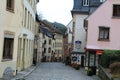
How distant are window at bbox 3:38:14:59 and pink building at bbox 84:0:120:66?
52.2 ft

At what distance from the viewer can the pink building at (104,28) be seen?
133ft

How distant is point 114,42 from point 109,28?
1686 millimetres

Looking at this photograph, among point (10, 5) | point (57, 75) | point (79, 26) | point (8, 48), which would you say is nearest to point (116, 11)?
point (57, 75)

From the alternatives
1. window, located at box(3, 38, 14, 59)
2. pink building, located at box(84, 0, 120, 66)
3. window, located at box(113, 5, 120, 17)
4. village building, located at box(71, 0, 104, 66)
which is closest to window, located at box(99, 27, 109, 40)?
pink building, located at box(84, 0, 120, 66)

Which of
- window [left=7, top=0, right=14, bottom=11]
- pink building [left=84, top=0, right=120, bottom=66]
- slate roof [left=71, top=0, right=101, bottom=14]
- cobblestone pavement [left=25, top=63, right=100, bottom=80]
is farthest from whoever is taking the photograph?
slate roof [left=71, top=0, right=101, bottom=14]

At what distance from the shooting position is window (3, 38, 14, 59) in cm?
2525

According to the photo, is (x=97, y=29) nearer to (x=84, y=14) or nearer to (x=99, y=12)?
(x=99, y=12)

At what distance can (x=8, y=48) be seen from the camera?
2606 centimetres

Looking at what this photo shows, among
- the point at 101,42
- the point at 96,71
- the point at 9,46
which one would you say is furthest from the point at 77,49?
the point at 9,46

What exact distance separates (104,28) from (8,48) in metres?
17.4

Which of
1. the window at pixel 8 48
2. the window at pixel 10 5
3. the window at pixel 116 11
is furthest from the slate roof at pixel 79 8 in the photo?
the window at pixel 10 5

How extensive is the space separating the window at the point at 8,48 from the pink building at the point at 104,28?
15.9 m

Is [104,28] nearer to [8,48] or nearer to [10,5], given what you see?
[8,48]

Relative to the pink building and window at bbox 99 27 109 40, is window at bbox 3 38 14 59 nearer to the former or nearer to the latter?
the pink building
